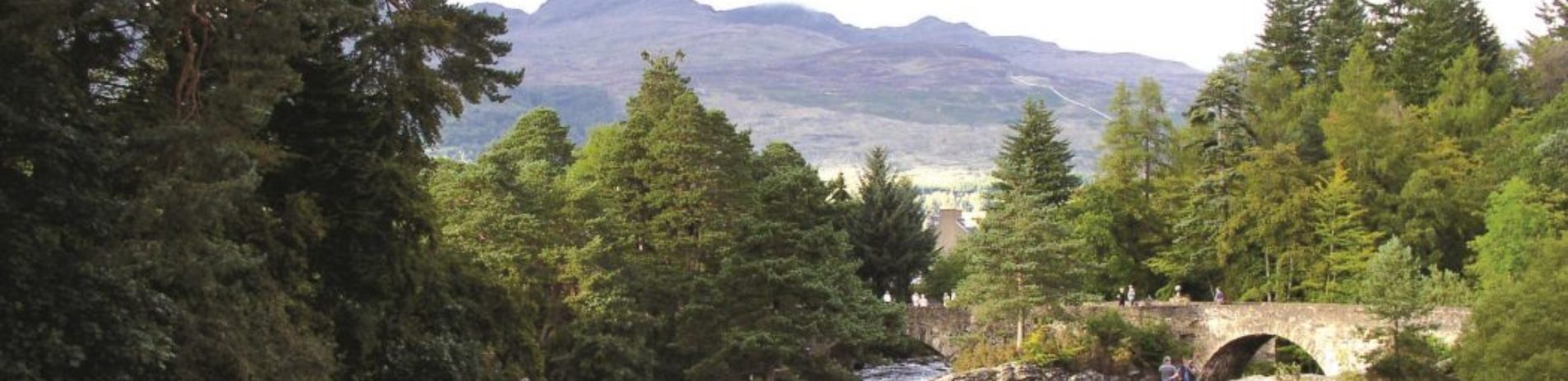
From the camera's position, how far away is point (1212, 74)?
5975 centimetres

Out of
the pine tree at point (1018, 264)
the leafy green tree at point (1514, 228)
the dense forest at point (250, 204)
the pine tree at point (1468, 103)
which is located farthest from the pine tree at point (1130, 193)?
the dense forest at point (250, 204)

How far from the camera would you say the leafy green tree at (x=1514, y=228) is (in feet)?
150

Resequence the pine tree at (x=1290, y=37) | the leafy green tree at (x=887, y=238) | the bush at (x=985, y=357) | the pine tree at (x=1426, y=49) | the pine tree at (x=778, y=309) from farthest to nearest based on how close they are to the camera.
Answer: the pine tree at (x=1290, y=37), the leafy green tree at (x=887, y=238), the pine tree at (x=1426, y=49), the bush at (x=985, y=357), the pine tree at (x=778, y=309)

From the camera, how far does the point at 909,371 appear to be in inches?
2232

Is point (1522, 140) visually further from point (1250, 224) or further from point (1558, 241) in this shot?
point (1558, 241)

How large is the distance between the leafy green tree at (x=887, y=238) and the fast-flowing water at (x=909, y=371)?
13.4 feet

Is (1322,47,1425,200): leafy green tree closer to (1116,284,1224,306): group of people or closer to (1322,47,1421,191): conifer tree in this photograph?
(1322,47,1421,191): conifer tree

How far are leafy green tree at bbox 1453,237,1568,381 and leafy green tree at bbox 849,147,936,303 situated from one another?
2837 cm

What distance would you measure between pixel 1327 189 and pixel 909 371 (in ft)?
51.7

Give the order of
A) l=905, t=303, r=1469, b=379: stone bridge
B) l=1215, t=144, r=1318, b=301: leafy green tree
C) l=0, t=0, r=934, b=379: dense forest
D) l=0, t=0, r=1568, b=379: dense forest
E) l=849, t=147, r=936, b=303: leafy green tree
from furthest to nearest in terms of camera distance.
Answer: l=849, t=147, r=936, b=303: leafy green tree < l=1215, t=144, r=1318, b=301: leafy green tree < l=905, t=303, r=1469, b=379: stone bridge < l=0, t=0, r=1568, b=379: dense forest < l=0, t=0, r=934, b=379: dense forest

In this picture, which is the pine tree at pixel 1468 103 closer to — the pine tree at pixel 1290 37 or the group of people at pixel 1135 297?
the pine tree at pixel 1290 37

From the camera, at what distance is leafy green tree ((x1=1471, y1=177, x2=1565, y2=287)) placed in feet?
150

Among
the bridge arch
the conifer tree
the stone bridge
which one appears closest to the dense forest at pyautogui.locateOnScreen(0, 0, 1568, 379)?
the conifer tree

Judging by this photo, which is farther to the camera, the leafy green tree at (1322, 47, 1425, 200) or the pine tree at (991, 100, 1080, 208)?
the pine tree at (991, 100, 1080, 208)
